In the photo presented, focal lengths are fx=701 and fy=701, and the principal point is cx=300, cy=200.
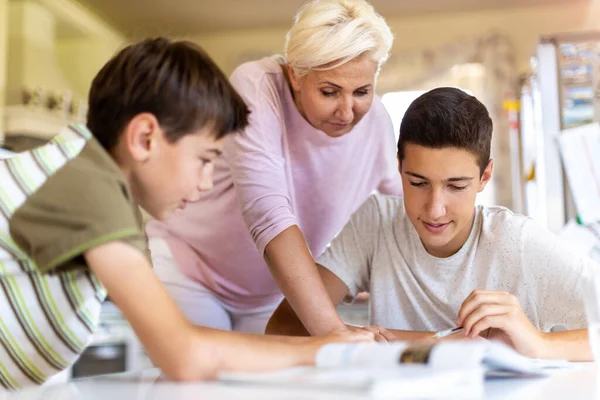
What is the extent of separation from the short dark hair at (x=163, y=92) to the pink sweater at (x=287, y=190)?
41cm

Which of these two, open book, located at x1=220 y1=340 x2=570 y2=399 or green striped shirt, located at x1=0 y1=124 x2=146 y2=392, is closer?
open book, located at x1=220 y1=340 x2=570 y2=399

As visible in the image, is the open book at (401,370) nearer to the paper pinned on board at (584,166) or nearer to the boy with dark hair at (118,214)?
the boy with dark hair at (118,214)

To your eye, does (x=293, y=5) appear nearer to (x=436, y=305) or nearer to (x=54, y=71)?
(x=54, y=71)

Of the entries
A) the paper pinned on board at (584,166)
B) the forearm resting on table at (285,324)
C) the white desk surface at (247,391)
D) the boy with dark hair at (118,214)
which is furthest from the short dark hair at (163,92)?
the paper pinned on board at (584,166)

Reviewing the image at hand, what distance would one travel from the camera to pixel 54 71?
439 cm

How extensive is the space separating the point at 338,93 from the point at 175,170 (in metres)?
0.51

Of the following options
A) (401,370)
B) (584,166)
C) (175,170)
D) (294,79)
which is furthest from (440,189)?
(584,166)

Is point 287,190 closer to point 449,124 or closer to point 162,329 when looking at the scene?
point 449,124

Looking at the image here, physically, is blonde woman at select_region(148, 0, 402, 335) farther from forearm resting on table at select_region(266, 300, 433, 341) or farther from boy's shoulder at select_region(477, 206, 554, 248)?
boy's shoulder at select_region(477, 206, 554, 248)

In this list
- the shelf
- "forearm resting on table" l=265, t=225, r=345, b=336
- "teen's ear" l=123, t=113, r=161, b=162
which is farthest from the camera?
the shelf

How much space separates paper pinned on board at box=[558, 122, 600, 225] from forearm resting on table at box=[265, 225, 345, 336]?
121cm

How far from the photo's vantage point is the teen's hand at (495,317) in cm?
101

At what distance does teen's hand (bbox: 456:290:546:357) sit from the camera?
3.33ft

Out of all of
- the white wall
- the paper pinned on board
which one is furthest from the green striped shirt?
the white wall
